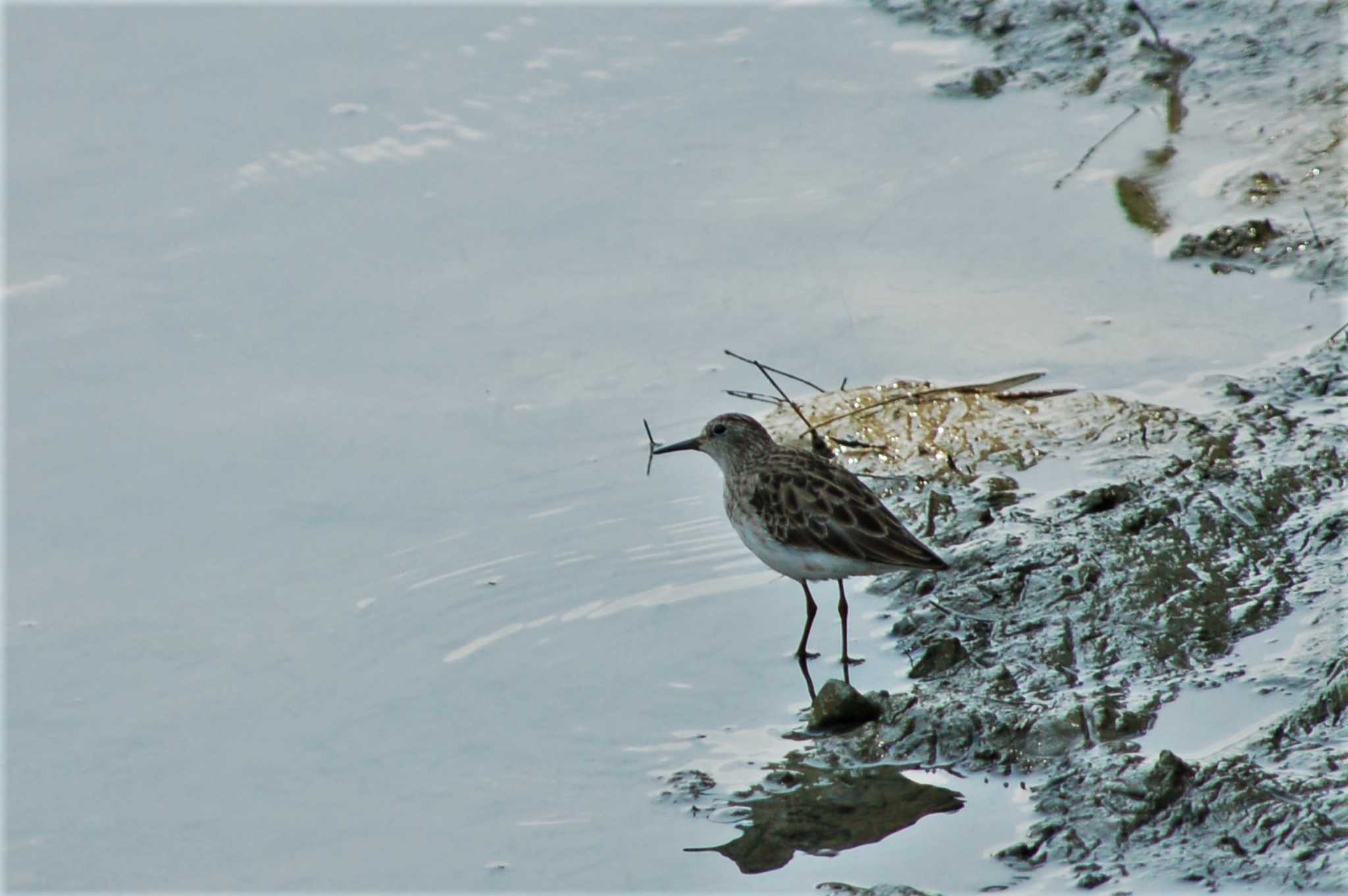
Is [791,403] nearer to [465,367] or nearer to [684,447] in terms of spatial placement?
[684,447]

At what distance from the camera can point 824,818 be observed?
5793mm

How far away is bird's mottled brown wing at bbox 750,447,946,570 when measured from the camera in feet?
21.4

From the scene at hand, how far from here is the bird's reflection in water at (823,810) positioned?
5668mm

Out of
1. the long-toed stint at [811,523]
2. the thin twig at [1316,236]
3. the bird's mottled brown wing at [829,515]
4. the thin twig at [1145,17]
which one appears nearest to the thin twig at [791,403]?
the long-toed stint at [811,523]

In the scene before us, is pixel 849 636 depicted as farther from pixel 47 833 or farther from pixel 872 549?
pixel 47 833

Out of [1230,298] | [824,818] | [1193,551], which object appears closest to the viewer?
[824,818]

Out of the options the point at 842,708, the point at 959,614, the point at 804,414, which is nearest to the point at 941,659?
the point at 959,614

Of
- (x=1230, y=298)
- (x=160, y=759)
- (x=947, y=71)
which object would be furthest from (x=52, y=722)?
(x=947, y=71)

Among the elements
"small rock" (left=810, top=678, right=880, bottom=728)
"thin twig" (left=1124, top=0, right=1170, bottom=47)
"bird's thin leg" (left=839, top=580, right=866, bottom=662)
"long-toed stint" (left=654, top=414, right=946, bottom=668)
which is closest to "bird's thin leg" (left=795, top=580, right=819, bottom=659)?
"long-toed stint" (left=654, top=414, right=946, bottom=668)

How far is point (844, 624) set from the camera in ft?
22.4

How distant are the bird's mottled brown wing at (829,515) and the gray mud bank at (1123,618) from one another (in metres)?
0.42

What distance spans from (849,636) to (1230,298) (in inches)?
123

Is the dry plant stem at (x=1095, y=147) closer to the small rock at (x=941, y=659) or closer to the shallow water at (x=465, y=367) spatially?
A: the shallow water at (x=465, y=367)

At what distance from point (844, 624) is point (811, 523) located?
0.43m
